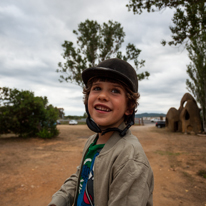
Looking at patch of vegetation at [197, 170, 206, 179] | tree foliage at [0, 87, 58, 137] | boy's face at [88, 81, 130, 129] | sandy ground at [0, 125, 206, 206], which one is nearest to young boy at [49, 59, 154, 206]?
boy's face at [88, 81, 130, 129]

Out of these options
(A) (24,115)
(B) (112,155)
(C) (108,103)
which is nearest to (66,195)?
(B) (112,155)

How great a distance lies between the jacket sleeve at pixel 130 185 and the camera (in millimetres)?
984

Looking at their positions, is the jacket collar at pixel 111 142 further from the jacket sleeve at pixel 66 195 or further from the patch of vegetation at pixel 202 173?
the patch of vegetation at pixel 202 173

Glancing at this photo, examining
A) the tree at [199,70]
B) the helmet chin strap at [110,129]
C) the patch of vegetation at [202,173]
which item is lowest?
the patch of vegetation at [202,173]

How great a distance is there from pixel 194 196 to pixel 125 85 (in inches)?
134

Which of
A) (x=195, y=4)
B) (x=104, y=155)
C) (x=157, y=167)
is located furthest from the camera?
(x=195, y=4)

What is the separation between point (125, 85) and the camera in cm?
140

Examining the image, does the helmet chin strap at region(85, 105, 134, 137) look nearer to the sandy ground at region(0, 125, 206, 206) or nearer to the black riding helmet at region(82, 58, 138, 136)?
the black riding helmet at region(82, 58, 138, 136)

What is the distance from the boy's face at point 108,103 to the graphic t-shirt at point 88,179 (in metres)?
0.25

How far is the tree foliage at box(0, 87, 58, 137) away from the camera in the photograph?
9.61 m

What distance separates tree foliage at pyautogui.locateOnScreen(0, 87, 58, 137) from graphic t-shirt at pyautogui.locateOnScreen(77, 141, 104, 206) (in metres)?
9.47

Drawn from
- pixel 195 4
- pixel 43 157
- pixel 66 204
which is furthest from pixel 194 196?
pixel 195 4

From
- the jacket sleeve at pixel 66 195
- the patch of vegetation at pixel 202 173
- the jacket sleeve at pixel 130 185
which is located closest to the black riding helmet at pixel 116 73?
the jacket sleeve at pixel 130 185

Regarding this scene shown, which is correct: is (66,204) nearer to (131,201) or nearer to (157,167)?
(131,201)
